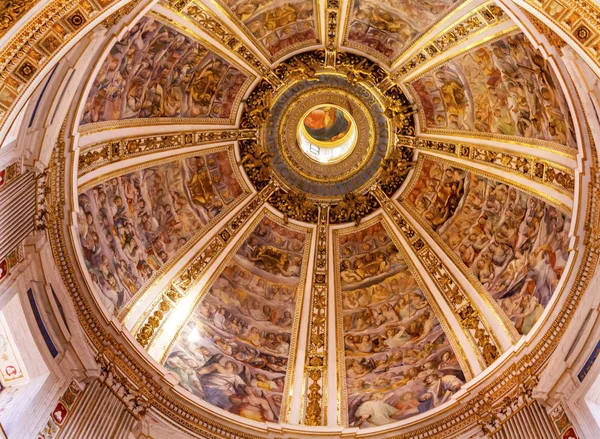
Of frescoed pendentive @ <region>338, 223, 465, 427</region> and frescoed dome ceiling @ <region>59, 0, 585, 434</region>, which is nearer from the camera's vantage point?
frescoed dome ceiling @ <region>59, 0, 585, 434</region>

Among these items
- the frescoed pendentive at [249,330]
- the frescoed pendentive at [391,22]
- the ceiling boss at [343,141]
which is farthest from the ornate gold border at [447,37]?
the frescoed pendentive at [249,330]

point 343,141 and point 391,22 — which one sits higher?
point 343,141

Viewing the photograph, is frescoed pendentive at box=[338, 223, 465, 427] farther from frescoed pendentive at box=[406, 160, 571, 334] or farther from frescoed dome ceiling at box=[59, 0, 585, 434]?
frescoed pendentive at box=[406, 160, 571, 334]

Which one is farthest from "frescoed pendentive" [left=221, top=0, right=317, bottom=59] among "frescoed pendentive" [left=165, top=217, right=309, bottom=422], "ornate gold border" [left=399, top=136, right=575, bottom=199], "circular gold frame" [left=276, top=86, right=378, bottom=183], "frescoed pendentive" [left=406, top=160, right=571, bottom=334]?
"frescoed pendentive" [left=165, top=217, right=309, bottom=422]

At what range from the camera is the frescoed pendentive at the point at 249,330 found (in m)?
14.5

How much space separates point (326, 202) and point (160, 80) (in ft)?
18.7

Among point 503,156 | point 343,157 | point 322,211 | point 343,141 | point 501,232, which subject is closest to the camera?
point 503,156

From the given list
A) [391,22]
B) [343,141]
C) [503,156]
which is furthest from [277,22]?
[503,156]

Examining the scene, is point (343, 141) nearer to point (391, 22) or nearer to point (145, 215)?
point (391, 22)

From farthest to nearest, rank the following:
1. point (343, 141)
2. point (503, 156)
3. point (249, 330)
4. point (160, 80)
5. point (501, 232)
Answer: point (343, 141), point (249, 330), point (501, 232), point (503, 156), point (160, 80)

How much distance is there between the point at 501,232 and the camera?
604 inches

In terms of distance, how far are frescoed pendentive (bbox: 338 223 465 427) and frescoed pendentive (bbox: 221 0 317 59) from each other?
5.08 m

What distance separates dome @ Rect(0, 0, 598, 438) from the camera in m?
12.8

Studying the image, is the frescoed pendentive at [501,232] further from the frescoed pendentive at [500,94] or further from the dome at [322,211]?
the frescoed pendentive at [500,94]
